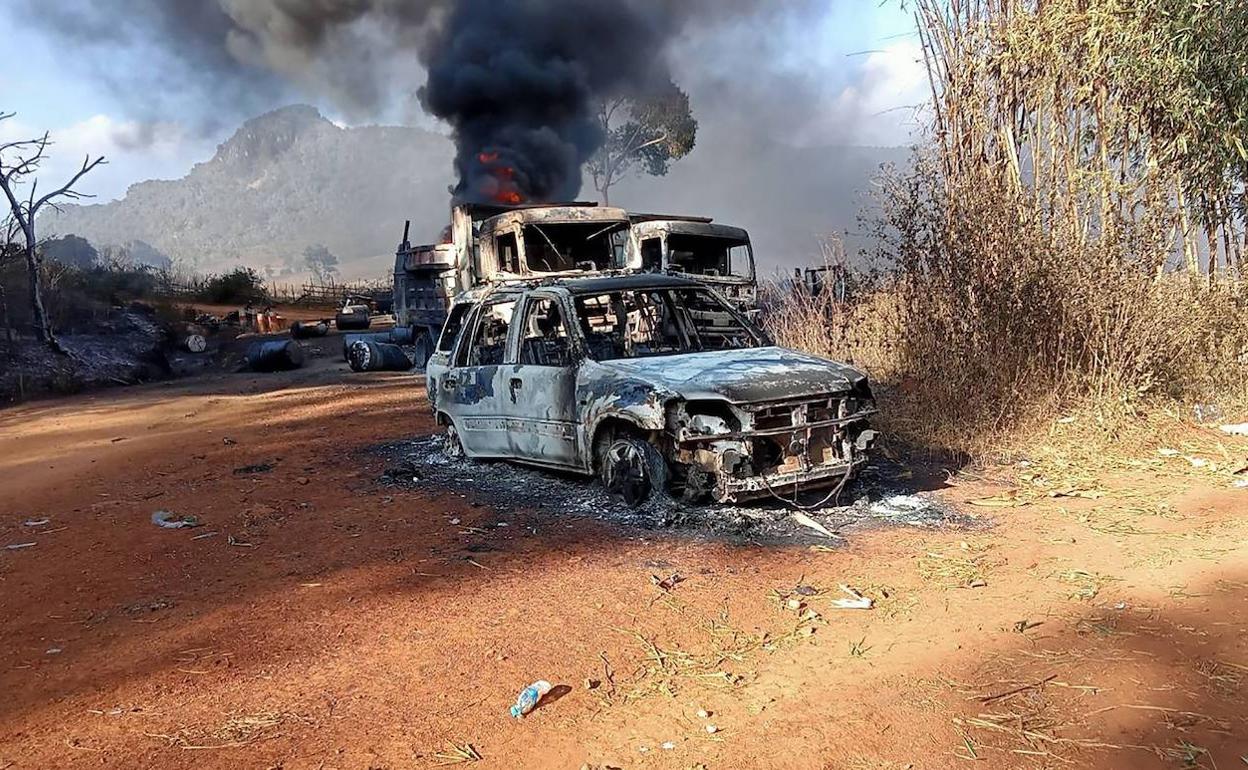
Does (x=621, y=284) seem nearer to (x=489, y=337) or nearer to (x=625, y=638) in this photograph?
(x=489, y=337)

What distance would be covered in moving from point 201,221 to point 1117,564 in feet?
714

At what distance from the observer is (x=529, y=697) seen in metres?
3.06

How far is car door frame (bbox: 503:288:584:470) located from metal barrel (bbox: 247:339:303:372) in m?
13.8

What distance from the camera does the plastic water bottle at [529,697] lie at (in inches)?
118

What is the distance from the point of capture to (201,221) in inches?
7623

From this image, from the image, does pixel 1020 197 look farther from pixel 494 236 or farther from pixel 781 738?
pixel 494 236

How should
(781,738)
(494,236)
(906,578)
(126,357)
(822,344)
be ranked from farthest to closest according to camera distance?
(126,357) < (494,236) < (822,344) < (906,578) < (781,738)

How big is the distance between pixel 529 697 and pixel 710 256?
40.3 feet

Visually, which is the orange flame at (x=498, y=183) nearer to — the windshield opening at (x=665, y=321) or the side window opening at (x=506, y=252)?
the side window opening at (x=506, y=252)

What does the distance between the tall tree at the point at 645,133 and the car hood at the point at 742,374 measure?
29740mm

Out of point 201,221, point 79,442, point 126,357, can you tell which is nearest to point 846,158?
point 126,357

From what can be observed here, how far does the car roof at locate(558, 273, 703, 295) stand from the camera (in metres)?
6.21

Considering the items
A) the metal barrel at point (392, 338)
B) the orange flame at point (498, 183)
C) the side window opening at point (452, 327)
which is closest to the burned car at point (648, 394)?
the side window opening at point (452, 327)

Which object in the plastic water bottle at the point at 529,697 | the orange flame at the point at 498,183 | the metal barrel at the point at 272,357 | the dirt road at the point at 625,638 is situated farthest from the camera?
the orange flame at the point at 498,183
